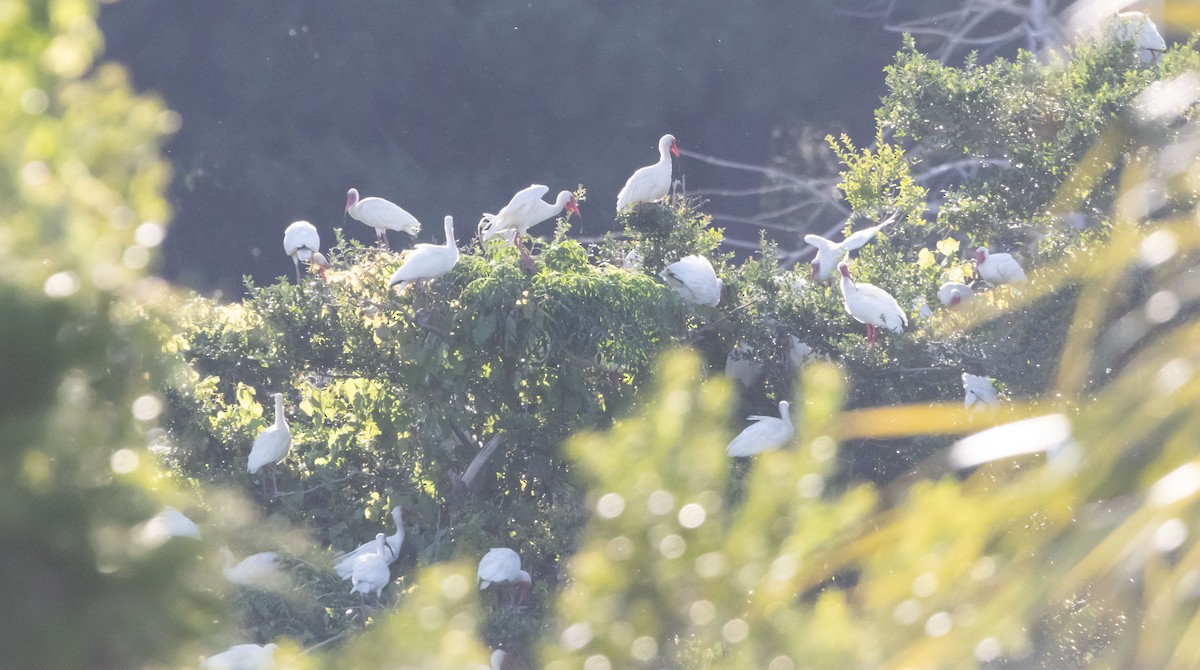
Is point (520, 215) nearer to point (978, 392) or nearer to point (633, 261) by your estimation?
point (633, 261)

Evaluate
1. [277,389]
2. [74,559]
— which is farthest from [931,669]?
[277,389]

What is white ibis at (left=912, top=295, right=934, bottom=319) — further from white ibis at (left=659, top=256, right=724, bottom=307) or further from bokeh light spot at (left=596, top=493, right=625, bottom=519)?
bokeh light spot at (left=596, top=493, right=625, bottom=519)

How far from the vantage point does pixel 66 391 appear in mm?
683

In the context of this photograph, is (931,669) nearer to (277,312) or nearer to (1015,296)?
(1015,296)

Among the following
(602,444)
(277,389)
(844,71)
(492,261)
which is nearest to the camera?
(602,444)

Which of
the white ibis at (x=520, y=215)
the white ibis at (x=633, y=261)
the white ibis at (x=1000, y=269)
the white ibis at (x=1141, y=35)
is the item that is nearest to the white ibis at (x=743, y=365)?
Answer: the white ibis at (x=633, y=261)

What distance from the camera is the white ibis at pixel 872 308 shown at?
5.64m

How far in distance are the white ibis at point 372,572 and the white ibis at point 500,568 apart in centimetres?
44

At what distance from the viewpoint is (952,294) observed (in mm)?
6547

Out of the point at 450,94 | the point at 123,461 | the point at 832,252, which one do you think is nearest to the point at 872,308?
the point at 832,252

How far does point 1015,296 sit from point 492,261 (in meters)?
2.40

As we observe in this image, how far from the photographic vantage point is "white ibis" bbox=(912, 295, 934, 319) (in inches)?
242

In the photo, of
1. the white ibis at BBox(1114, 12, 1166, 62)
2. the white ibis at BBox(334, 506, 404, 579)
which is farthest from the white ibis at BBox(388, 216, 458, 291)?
the white ibis at BBox(1114, 12, 1166, 62)

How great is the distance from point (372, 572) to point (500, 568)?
0.59 m
